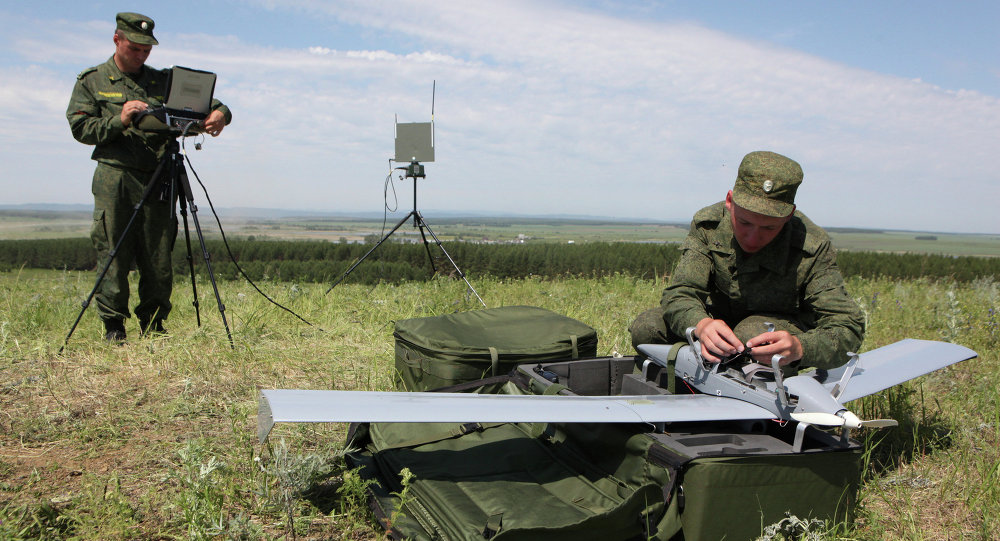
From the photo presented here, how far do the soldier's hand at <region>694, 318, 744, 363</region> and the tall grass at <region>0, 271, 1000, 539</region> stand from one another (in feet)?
2.41

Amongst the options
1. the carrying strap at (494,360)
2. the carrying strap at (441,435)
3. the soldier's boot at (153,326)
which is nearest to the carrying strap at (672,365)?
the carrying strap at (441,435)

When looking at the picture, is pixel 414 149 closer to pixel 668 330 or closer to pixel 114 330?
pixel 114 330

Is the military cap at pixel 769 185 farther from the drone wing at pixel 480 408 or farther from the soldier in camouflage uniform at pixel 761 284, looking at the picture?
the drone wing at pixel 480 408

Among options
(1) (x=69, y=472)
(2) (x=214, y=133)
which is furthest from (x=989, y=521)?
(2) (x=214, y=133)

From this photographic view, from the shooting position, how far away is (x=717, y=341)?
2.20 metres

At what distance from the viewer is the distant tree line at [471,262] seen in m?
9.10

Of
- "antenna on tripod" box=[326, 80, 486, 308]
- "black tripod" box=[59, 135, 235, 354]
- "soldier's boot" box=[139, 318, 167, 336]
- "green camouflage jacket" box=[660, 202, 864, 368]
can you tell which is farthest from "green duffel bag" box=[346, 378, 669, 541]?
"antenna on tripod" box=[326, 80, 486, 308]

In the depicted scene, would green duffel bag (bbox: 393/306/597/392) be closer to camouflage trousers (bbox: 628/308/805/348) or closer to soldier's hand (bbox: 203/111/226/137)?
camouflage trousers (bbox: 628/308/805/348)

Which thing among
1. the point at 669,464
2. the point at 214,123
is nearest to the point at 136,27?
the point at 214,123

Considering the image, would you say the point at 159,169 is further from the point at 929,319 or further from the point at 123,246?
the point at 929,319

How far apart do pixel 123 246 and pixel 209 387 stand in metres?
1.52

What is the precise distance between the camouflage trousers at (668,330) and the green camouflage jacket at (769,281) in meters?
0.08

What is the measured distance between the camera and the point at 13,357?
12.0 feet

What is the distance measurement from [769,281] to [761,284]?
4 centimetres
